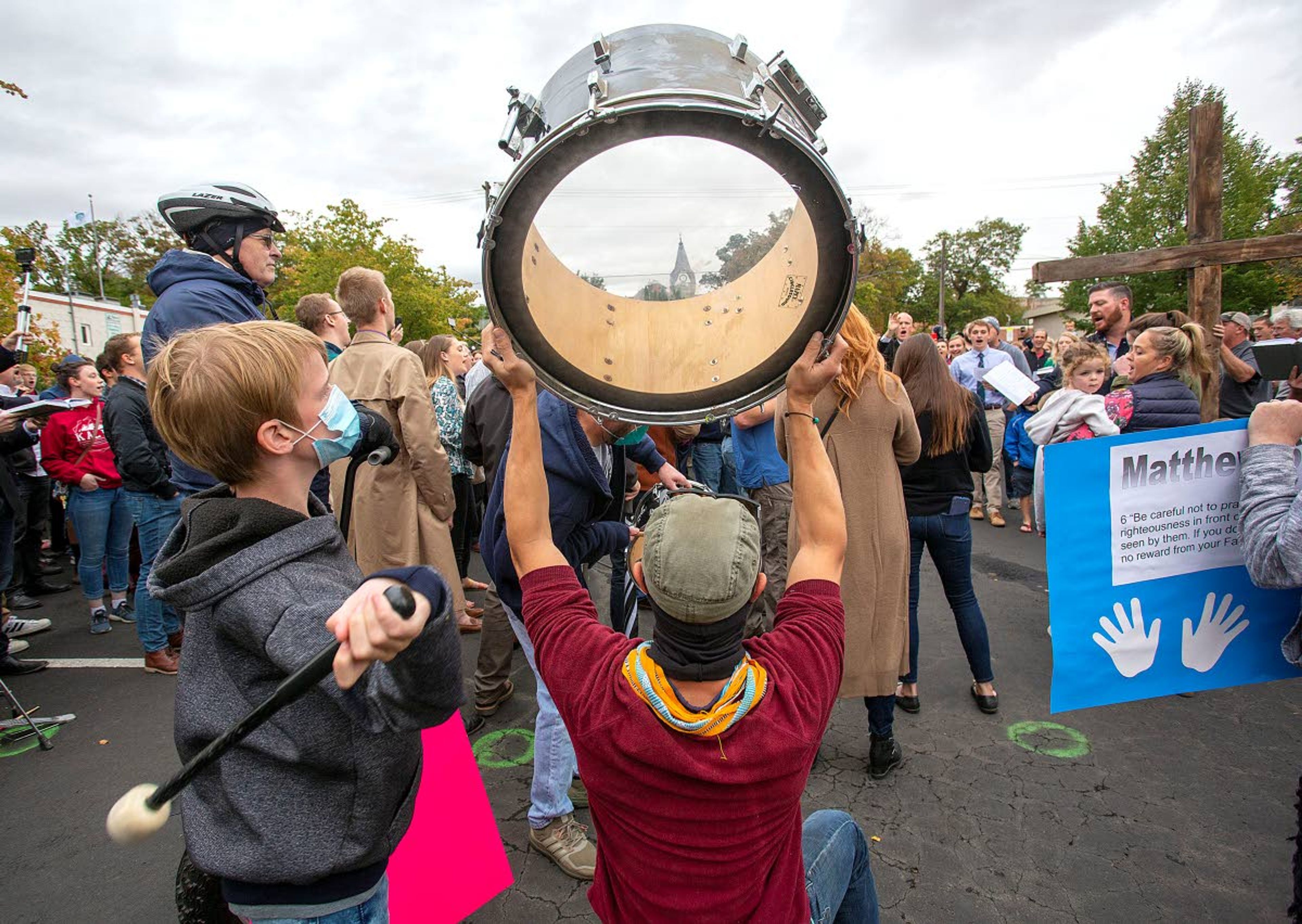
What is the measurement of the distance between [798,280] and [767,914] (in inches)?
48.4

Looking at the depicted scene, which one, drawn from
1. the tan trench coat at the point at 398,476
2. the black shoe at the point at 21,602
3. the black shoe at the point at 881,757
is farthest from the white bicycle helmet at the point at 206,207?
the black shoe at the point at 21,602

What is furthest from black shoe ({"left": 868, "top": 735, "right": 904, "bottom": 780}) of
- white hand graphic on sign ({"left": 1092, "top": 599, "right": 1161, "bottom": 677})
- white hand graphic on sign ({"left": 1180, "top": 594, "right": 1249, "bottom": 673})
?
white hand graphic on sign ({"left": 1180, "top": 594, "right": 1249, "bottom": 673})

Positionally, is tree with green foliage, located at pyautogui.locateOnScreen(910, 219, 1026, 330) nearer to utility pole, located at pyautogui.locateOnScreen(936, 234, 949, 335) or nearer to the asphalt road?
utility pole, located at pyautogui.locateOnScreen(936, 234, 949, 335)

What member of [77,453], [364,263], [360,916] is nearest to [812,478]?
[360,916]

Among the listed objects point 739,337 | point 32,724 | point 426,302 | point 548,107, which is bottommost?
point 32,724

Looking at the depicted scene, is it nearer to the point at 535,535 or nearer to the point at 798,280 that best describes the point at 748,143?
the point at 798,280

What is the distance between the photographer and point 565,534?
2.37m

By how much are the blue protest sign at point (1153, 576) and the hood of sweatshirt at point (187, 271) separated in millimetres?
3019

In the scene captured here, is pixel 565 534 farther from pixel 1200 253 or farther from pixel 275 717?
pixel 1200 253

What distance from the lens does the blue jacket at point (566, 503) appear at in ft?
7.50

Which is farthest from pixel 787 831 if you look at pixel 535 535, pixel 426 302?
pixel 426 302

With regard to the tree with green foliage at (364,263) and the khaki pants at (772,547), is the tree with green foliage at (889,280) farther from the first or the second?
the khaki pants at (772,547)

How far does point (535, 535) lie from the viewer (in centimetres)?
161

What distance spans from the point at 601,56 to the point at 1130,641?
9.14ft
